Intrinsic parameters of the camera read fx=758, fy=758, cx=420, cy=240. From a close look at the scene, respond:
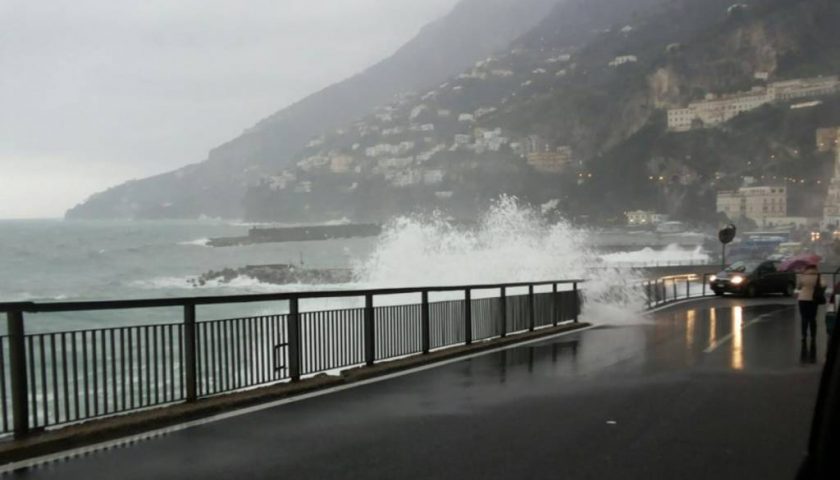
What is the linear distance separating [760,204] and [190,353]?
634 ft

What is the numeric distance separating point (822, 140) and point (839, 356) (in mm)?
214799

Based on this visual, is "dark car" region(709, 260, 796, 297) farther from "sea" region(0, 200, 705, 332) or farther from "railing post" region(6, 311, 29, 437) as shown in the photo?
"railing post" region(6, 311, 29, 437)

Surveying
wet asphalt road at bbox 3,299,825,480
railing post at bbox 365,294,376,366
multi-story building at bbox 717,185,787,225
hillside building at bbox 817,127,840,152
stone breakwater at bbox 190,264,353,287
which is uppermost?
hillside building at bbox 817,127,840,152

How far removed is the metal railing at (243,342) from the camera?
7.19 meters

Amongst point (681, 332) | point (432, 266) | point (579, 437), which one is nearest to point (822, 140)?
point (432, 266)

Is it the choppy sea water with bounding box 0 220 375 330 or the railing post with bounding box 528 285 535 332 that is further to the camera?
the choppy sea water with bounding box 0 220 375 330

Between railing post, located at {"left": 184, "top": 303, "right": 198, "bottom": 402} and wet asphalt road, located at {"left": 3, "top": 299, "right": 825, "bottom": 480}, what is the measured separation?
0.92 metres

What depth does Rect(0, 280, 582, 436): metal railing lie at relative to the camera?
283 inches

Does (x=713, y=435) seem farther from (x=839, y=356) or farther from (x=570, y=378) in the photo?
(x=839, y=356)

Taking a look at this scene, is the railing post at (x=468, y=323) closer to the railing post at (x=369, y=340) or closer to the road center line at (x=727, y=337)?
the railing post at (x=369, y=340)

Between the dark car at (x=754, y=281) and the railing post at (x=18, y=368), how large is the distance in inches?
1294

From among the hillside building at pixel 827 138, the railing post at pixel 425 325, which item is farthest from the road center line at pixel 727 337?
the hillside building at pixel 827 138

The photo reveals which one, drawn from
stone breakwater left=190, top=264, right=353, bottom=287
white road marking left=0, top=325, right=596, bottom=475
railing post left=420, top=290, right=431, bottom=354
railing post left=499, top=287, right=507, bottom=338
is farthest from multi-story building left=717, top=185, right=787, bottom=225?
white road marking left=0, top=325, right=596, bottom=475

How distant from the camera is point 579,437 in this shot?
7.45m
